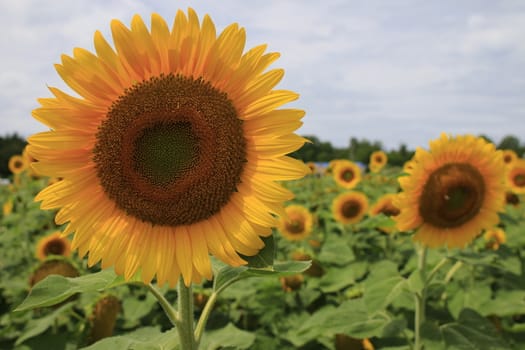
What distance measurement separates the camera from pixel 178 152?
1.77m

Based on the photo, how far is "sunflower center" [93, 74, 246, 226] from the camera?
1672 mm

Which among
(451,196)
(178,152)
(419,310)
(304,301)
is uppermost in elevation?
(178,152)

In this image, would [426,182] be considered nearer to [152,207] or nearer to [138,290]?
[152,207]

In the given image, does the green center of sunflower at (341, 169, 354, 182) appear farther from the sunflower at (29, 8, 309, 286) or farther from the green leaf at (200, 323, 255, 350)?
the sunflower at (29, 8, 309, 286)

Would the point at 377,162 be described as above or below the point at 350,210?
above

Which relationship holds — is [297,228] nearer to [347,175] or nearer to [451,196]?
[451,196]

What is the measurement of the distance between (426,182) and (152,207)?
2391 mm

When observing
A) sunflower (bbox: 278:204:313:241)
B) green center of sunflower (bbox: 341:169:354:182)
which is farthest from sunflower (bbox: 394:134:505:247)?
green center of sunflower (bbox: 341:169:354:182)

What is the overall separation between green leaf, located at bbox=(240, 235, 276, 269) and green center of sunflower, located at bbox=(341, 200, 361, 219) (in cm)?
509

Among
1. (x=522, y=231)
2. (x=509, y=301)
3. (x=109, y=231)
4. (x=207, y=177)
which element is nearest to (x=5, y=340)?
(x=109, y=231)

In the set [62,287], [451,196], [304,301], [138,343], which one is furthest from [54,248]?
[451,196]

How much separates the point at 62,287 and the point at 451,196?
8.87 feet

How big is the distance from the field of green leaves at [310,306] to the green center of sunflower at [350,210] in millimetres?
759

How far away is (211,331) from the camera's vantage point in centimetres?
345
